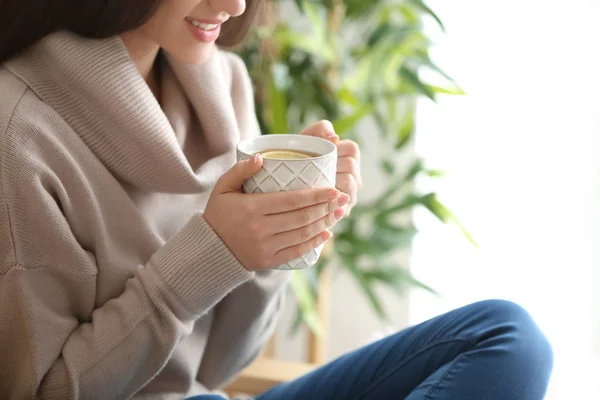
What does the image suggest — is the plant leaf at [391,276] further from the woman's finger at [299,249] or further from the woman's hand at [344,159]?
the woman's finger at [299,249]

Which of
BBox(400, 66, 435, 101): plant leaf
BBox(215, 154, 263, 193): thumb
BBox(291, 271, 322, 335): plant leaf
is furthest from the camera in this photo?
BBox(291, 271, 322, 335): plant leaf

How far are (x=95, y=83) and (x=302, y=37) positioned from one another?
24.0 inches

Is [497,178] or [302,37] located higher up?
[302,37]

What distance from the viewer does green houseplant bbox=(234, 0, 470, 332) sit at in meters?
1.45

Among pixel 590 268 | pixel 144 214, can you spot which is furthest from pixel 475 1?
pixel 144 214

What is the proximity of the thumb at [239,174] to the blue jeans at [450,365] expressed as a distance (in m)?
0.31

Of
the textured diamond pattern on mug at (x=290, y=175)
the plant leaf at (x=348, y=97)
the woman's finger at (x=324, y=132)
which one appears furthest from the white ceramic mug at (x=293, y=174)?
the plant leaf at (x=348, y=97)

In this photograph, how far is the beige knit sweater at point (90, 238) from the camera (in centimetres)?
88

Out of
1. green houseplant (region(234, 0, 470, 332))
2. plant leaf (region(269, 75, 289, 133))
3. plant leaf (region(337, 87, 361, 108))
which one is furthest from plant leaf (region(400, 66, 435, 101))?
plant leaf (region(269, 75, 289, 133))

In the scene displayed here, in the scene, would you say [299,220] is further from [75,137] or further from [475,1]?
[475,1]

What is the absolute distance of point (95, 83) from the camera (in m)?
0.92

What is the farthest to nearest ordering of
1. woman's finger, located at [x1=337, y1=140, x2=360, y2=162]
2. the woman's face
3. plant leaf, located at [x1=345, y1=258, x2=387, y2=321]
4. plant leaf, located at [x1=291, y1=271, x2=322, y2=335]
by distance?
plant leaf, located at [x1=345, y1=258, x2=387, y2=321], plant leaf, located at [x1=291, y1=271, x2=322, y2=335], woman's finger, located at [x1=337, y1=140, x2=360, y2=162], the woman's face

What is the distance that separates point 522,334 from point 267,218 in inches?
13.5

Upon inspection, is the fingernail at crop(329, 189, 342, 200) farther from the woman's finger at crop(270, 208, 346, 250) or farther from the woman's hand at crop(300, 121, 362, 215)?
the woman's hand at crop(300, 121, 362, 215)
